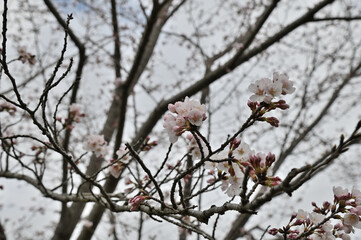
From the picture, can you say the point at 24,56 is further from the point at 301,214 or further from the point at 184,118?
the point at 301,214

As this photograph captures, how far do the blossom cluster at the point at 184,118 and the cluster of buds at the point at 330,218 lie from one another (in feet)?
2.27

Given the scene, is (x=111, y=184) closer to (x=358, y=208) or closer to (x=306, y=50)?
(x=358, y=208)

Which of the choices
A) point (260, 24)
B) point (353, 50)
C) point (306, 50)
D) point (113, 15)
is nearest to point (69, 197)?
point (260, 24)

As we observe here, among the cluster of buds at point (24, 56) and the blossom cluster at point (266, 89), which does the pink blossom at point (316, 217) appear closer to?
the blossom cluster at point (266, 89)

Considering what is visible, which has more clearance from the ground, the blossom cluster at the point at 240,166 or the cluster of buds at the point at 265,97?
the cluster of buds at the point at 265,97

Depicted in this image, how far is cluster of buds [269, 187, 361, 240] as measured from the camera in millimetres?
1282

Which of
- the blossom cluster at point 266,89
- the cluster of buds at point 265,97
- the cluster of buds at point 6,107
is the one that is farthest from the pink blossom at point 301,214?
the cluster of buds at point 6,107

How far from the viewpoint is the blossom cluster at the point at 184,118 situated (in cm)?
111

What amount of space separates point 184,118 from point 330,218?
2.79ft

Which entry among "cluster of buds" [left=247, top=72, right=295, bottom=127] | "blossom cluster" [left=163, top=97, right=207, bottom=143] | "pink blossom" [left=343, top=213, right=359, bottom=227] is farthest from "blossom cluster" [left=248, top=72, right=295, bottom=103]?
"pink blossom" [left=343, top=213, right=359, bottom=227]

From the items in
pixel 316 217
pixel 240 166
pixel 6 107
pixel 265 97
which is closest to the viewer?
pixel 265 97

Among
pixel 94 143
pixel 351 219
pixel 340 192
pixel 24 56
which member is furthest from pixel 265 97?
pixel 24 56

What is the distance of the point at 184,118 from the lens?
113 centimetres

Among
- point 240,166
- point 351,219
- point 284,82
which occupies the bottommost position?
point 351,219
